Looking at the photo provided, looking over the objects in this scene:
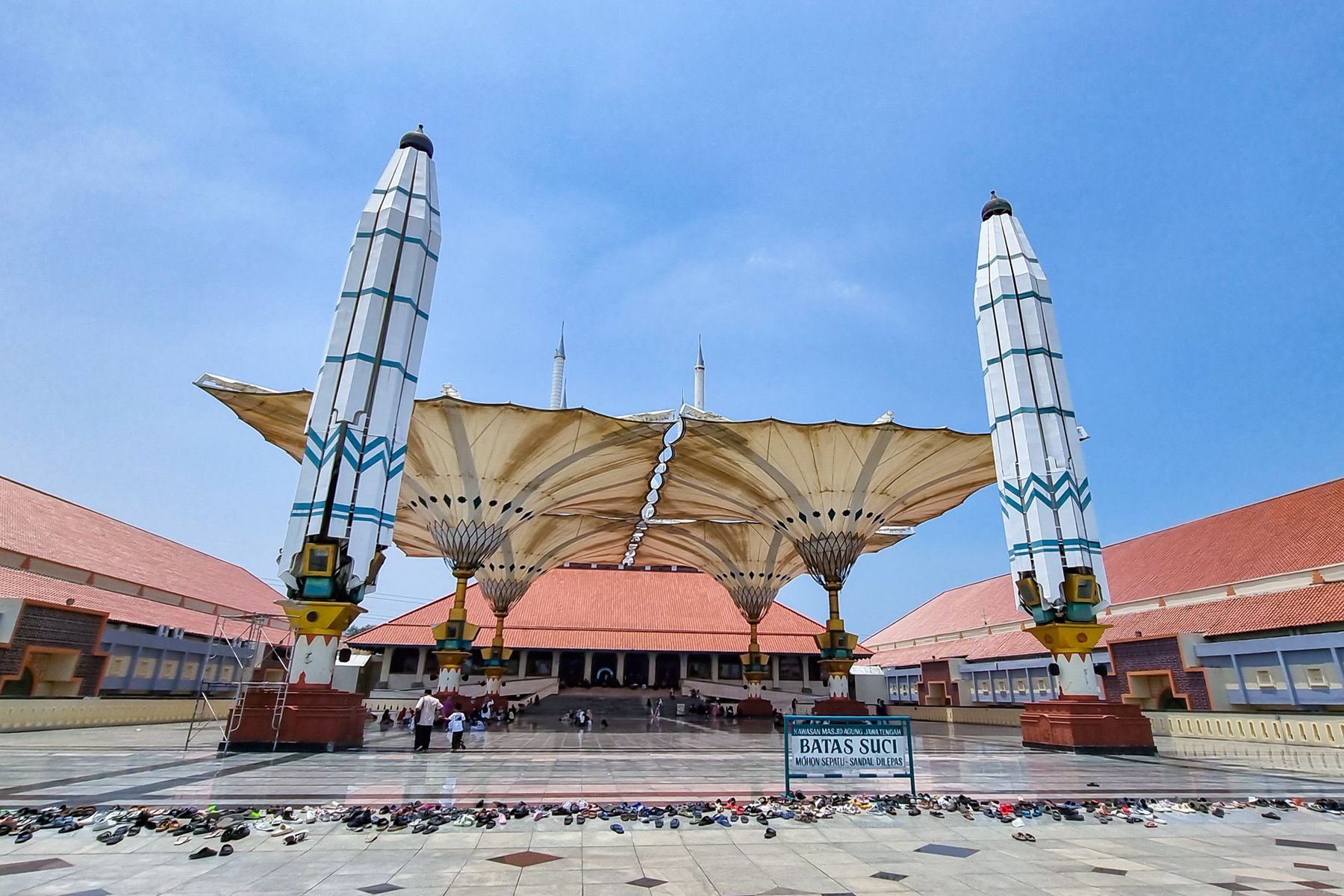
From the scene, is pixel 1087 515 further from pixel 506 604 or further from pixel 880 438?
pixel 506 604

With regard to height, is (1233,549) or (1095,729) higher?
(1233,549)

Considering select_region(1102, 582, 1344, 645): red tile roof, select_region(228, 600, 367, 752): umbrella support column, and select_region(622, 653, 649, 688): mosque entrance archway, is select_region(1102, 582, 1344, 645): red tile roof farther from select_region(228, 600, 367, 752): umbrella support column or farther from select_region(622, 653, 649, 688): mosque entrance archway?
select_region(622, 653, 649, 688): mosque entrance archway

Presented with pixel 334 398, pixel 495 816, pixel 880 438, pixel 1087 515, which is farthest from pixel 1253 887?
pixel 880 438

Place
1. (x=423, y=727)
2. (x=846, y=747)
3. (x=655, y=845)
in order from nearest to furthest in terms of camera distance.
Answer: (x=655, y=845)
(x=846, y=747)
(x=423, y=727)

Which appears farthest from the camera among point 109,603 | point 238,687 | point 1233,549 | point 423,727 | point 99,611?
point 1233,549

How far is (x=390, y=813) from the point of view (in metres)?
6.59

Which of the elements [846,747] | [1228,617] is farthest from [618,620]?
[846,747]

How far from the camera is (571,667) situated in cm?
4584

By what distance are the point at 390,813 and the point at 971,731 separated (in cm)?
2219

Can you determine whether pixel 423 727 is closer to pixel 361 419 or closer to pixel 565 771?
pixel 565 771

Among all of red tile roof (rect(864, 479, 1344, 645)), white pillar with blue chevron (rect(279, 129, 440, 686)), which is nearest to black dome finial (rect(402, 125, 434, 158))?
white pillar with blue chevron (rect(279, 129, 440, 686))

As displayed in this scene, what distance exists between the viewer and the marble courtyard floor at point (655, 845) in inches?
176

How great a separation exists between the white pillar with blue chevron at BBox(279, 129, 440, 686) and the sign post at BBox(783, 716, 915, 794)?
9653 mm

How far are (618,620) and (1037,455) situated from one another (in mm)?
32343
